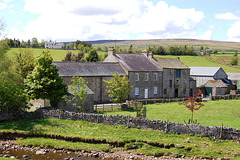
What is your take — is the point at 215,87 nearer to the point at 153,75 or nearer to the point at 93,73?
the point at 153,75

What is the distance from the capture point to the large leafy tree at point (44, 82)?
32594mm

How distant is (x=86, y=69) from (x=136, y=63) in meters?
11.1

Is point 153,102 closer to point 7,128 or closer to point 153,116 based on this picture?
point 153,116

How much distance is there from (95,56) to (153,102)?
4472 centimetres

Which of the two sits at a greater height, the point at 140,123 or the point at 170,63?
the point at 170,63

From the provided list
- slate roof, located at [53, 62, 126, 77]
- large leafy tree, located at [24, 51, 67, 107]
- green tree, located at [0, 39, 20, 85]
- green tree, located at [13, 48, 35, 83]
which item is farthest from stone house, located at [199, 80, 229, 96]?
green tree, located at [0, 39, 20, 85]

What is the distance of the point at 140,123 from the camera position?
89.4 feet

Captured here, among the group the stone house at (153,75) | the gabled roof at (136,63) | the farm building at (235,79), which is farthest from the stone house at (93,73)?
the farm building at (235,79)

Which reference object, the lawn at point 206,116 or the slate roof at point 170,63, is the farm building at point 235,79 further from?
the lawn at point 206,116

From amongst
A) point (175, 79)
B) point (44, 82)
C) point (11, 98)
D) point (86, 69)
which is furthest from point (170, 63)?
point (11, 98)

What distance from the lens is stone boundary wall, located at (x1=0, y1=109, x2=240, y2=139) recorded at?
80.6ft

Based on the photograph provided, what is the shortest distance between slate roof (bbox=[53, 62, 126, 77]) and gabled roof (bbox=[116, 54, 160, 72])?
1.76 m

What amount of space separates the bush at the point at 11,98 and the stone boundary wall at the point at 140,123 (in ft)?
2.62

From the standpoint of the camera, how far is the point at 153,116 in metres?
33.7
